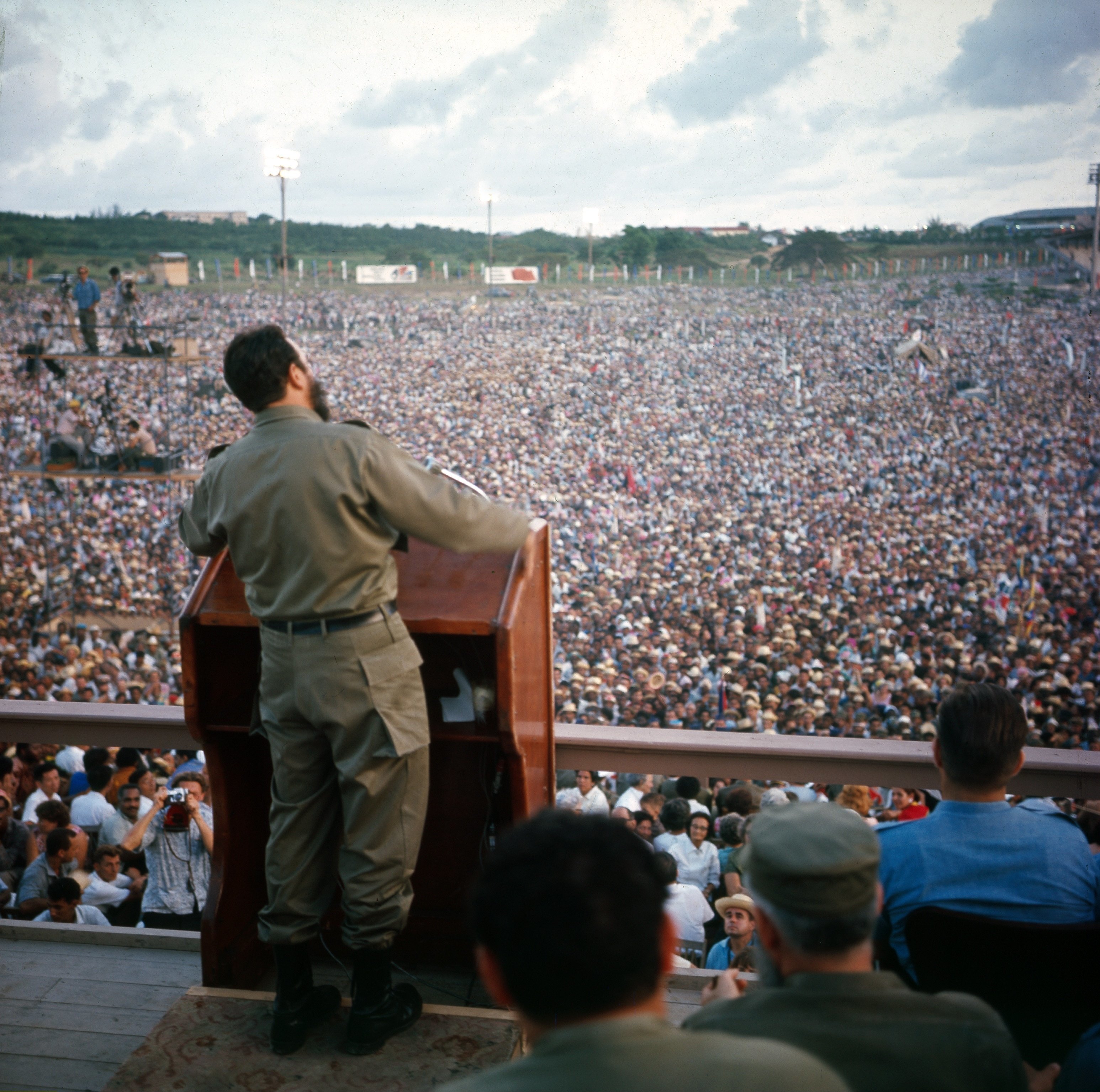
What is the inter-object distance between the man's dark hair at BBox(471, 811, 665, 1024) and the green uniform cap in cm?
21

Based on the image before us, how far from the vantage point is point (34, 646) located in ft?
47.3

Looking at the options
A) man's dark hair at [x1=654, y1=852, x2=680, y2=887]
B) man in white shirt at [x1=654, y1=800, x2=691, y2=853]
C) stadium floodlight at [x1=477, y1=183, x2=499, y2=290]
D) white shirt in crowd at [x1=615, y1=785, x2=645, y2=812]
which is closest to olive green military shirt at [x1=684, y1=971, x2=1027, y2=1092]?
man's dark hair at [x1=654, y1=852, x2=680, y2=887]

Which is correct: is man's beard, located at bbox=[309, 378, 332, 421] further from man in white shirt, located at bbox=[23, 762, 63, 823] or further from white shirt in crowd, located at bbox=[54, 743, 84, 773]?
white shirt in crowd, located at bbox=[54, 743, 84, 773]

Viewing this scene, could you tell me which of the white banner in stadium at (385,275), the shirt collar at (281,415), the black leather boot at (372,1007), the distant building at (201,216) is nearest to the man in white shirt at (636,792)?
the black leather boot at (372,1007)

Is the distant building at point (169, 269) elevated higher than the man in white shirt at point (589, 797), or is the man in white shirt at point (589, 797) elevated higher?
the distant building at point (169, 269)

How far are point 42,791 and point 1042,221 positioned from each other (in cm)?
3160

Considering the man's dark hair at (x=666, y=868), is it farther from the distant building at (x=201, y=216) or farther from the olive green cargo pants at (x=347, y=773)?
the distant building at (x=201, y=216)

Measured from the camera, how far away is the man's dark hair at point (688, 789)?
3.85 meters

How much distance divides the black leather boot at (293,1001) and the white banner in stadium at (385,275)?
103 feet

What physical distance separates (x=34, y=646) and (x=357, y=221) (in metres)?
23.4

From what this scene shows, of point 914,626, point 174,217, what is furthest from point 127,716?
point 174,217

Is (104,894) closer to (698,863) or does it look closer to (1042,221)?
(698,863)

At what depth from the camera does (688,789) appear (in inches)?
153

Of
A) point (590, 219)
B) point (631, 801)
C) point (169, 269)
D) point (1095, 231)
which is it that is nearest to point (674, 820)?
point (631, 801)
